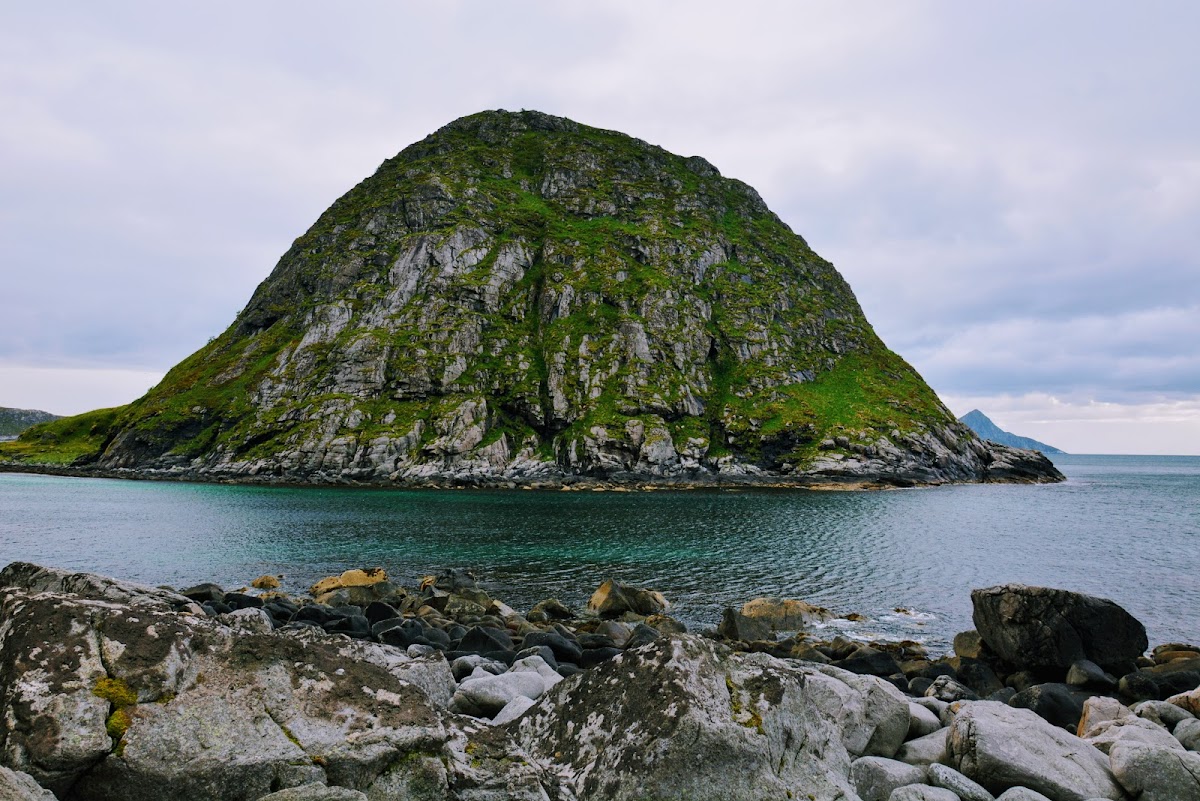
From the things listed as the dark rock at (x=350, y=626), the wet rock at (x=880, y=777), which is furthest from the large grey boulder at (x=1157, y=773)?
the dark rock at (x=350, y=626)

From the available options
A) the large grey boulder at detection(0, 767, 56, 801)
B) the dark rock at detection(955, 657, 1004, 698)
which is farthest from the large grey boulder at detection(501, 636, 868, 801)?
the dark rock at detection(955, 657, 1004, 698)

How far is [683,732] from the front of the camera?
6.34 metres

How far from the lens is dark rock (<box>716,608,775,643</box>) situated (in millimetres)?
25438

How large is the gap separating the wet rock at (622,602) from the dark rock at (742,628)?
175 inches

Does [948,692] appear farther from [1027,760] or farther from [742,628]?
[742,628]

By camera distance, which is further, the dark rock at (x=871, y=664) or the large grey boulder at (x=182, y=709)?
the dark rock at (x=871, y=664)

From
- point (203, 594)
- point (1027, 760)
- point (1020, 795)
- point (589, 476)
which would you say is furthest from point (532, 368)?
point (1020, 795)

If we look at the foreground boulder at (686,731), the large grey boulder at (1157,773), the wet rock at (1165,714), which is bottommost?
the wet rock at (1165,714)

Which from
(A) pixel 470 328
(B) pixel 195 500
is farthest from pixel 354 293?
(B) pixel 195 500

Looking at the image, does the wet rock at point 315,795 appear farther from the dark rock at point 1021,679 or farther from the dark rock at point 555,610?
the dark rock at point 555,610

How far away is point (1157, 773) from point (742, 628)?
55.1ft

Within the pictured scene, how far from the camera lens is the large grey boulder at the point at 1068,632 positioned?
1950 cm

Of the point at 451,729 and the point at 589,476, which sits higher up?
the point at 451,729

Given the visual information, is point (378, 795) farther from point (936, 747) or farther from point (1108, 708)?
point (1108, 708)
